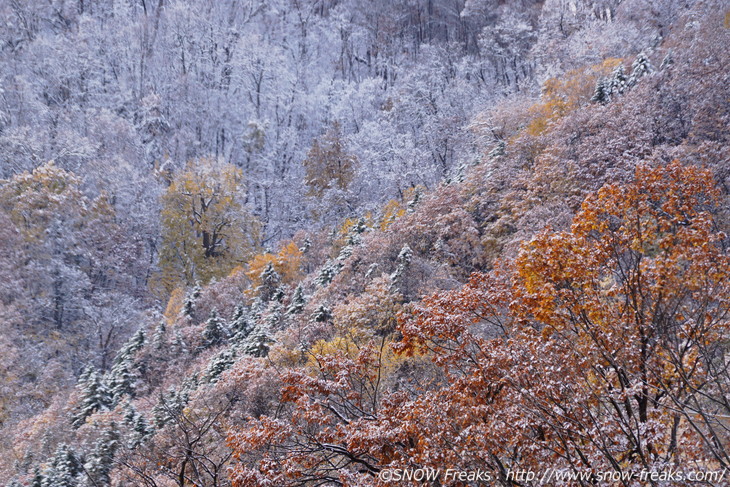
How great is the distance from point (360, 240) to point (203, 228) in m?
16.4

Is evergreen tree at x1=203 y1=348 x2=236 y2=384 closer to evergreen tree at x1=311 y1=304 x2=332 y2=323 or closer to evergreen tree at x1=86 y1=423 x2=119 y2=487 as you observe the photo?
evergreen tree at x1=311 y1=304 x2=332 y2=323

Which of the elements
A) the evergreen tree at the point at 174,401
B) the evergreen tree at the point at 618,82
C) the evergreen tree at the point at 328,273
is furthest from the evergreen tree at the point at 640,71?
the evergreen tree at the point at 174,401

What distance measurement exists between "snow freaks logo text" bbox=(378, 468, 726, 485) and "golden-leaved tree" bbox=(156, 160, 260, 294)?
28.6 meters

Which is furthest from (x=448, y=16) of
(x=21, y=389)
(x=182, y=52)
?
(x=21, y=389)

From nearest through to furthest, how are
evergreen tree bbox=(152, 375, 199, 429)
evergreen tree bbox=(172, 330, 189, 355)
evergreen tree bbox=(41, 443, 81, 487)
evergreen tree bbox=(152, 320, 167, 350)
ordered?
1. evergreen tree bbox=(41, 443, 81, 487)
2. evergreen tree bbox=(152, 375, 199, 429)
3. evergreen tree bbox=(172, 330, 189, 355)
4. evergreen tree bbox=(152, 320, 167, 350)

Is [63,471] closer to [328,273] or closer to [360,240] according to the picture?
[328,273]

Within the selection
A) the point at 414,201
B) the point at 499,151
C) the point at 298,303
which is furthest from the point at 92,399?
the point at 499,151

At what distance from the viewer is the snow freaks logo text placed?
14.7 feet

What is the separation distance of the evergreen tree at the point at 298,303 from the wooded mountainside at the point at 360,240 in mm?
124

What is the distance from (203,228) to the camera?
3388 centimetres

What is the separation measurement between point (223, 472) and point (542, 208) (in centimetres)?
1099

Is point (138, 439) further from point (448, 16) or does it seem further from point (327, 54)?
point (448, 16)

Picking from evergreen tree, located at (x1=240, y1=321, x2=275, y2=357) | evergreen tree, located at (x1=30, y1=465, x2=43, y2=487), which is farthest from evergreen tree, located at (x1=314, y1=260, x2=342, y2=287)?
evergreen tree, located at (x1=30, y1=465, x2=43, y2=487)

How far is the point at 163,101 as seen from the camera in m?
42.6
